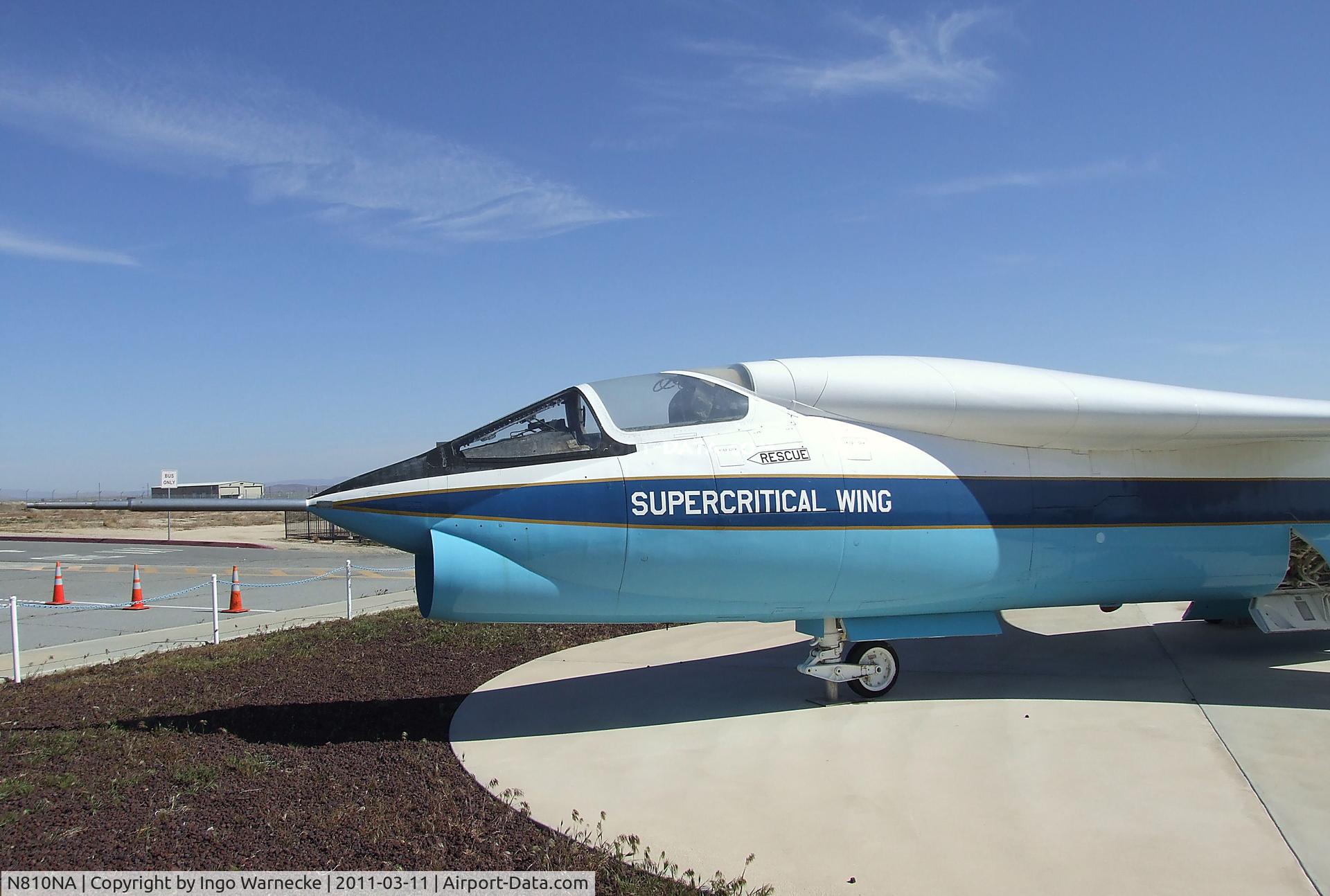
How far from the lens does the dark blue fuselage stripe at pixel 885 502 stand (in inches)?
252

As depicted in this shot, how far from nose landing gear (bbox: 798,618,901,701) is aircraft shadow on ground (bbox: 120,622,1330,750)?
168mm

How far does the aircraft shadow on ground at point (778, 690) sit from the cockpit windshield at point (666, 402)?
2470mm

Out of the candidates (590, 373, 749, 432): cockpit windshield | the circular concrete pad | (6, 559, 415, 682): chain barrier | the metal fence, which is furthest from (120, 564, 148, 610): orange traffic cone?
the metal fence

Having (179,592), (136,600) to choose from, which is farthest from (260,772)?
(179,592)

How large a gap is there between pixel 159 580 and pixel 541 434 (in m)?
16.3

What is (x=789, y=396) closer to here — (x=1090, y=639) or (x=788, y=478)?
(x=788, y=478)

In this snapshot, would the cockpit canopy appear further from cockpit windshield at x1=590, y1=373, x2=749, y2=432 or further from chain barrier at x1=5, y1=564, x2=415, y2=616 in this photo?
chain barrier at x1=5, y1=564, x2=415, y2=616

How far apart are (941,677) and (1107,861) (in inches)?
150

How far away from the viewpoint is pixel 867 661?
7539 millimetres

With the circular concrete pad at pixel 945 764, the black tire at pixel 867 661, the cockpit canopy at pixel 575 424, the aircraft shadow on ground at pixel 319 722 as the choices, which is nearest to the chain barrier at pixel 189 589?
the aircraft shadow on ground at pixel 319 722

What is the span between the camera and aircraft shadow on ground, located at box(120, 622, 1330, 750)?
280 inches

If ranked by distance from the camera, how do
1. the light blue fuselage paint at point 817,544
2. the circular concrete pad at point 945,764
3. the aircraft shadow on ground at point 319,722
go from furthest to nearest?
the aircraft shadow on ground at point 319,722 → the light blue fuselage paint at point 817,544 → the circular concrete pad at point 945,764

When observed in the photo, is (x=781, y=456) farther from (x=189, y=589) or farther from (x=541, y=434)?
(x=189, y=589)

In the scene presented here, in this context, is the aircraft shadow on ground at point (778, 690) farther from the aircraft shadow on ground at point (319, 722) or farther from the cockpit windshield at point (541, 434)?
the cockpit windshield at point (541, 434)
